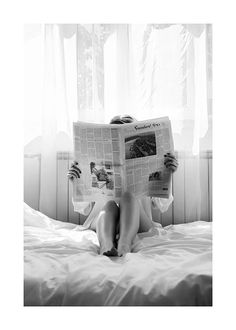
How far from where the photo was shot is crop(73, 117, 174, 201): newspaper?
1289mm

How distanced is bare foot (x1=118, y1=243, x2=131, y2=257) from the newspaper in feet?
0.76

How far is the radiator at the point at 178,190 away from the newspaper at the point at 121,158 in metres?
0.59

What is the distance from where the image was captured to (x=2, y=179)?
66 cm

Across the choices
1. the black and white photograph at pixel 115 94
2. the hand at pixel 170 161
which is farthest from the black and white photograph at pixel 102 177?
the black and white photograph at pixel 115 94

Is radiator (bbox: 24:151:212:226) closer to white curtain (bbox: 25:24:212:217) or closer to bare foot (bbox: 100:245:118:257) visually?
white curtain (bbox: 25:24:212:217)

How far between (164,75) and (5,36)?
1.37 m

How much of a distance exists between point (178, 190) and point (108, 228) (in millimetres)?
809

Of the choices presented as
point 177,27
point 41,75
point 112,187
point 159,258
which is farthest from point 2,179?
point 177,27

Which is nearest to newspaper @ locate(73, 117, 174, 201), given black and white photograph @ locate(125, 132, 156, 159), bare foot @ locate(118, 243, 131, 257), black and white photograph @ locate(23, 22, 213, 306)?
black and white photograph @ locate(125, 132, 156, 159)

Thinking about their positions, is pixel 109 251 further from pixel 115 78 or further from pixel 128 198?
pixel 115 78

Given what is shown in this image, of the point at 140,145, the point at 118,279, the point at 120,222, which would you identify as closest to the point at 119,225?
the point at 120,222

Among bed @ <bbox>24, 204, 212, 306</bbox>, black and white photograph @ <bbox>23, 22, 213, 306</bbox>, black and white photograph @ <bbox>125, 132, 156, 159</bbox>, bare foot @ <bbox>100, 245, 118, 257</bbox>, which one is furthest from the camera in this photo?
black and white photograph @ <bbox>23, 22, 213, 306</bbox>

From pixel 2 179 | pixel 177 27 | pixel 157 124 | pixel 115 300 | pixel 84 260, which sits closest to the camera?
pixel 2 179
